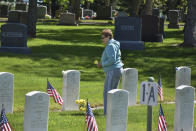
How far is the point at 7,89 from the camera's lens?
490 inches

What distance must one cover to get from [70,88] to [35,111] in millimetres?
4018

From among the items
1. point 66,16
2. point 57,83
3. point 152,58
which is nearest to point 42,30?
point 66,16

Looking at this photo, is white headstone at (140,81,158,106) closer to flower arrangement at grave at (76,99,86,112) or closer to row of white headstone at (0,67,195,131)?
row of white headstone at (0,67,195,131)

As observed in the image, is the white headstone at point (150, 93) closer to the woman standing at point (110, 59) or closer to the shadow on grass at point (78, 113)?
the woman standing at point (110, 59)

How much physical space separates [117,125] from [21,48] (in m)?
14.2

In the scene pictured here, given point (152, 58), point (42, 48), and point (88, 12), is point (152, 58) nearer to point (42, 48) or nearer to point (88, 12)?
point (42, 48)

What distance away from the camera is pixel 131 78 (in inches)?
562

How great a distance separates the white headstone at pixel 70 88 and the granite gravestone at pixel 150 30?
55.8ft

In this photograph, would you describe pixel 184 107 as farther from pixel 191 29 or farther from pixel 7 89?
pixel 191 29

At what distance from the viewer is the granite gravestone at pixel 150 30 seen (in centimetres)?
3008

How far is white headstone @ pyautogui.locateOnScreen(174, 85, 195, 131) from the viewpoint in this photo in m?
10.9

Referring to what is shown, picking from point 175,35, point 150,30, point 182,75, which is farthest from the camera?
point 175,35

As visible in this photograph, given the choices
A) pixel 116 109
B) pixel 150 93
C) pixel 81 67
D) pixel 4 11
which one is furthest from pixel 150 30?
pixel 4 11

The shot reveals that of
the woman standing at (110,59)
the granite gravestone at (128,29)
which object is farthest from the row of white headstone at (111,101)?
the granite gravestone at (128,29)
